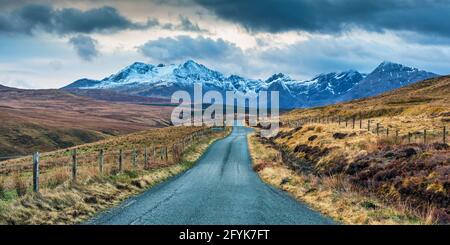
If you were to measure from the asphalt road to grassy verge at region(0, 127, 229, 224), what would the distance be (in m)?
0.69

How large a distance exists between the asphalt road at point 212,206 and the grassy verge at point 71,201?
69 centimetres

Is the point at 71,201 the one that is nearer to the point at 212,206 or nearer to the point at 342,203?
the point at 212,206

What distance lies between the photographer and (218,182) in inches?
1062

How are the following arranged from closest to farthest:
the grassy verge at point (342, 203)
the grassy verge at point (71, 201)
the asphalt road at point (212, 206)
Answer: the grassy verge at point (71, 201) < the asphalt road at point (212, 206) < the grassy verge at point (342, 203)

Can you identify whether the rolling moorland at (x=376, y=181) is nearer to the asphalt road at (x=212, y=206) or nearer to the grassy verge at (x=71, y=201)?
the asphalt road at (x=212, y=206)

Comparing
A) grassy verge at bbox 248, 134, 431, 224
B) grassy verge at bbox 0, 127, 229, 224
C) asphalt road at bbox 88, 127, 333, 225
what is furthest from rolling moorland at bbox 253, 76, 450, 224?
grassy verge at bbox 0, 127, 229, 224

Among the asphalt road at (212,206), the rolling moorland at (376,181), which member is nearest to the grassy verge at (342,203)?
Answer: the rolling moorland at (376,181)

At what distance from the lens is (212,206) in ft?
58.5

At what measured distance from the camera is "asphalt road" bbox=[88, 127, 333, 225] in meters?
14.9

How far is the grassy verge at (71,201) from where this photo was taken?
48.1ft

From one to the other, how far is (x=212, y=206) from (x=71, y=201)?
16.2 feet
